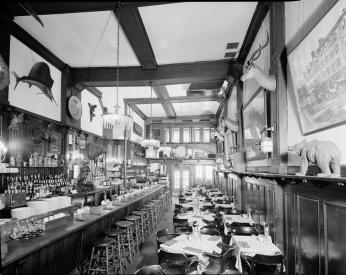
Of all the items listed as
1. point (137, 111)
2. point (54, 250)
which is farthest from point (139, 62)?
point (137, 111)

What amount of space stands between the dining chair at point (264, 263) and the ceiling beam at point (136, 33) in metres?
4.52

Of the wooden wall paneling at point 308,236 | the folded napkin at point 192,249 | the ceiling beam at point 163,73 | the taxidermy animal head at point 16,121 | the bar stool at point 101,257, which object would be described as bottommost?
the bar stool at point 101,257

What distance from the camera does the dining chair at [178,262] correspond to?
3115mm

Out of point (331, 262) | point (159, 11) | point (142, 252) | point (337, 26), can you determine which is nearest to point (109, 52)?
point (159, 11)

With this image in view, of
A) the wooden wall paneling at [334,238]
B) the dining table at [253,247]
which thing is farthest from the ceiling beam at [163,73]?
the wooden wall paneling at [334,238]

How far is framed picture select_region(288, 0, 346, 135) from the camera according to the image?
2.57 meters

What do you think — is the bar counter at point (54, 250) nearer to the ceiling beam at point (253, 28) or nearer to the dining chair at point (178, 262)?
the dining chair at point (178, 262)

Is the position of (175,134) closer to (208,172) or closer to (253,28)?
(208,172)

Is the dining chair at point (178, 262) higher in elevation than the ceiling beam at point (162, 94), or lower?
lower

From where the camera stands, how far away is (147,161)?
17156mm

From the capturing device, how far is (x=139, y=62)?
7449 millimetres

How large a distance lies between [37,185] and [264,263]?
528 centimetres

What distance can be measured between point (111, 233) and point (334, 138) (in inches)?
155

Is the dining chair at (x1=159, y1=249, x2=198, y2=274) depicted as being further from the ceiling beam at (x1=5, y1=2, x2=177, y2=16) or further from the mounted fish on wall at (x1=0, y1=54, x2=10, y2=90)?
the mounted fish on wall at (x1=0, y1=54, x2=10, y2=90)
